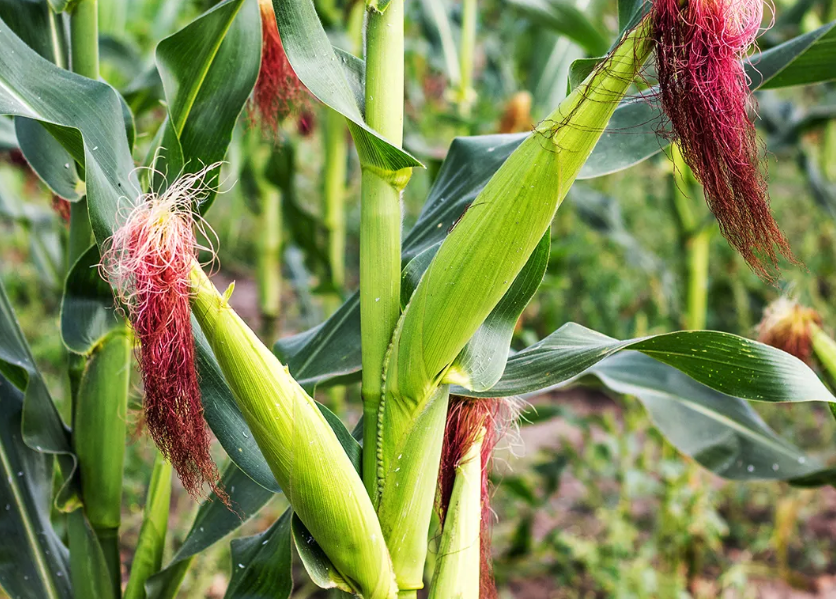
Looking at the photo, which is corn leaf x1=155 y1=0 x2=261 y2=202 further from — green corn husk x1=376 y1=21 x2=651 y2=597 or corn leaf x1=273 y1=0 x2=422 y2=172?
green corn husk x1=376 y1=21 x2=651 y2=597

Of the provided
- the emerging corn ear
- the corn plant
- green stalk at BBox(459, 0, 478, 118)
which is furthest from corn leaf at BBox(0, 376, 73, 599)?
green stalk at BBox(459, 0, 478, 118)

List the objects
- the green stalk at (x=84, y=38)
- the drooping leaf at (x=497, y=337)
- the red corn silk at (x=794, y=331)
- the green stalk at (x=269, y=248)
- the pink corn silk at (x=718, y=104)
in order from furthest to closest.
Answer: the green stalk at (x=269, y=248), the red corn silk at (x=794, y=331), the green stalk at (x=84, y=38), the drooping leaf at (x=497, y=337), the pink corn silk at (x=718, y=104)

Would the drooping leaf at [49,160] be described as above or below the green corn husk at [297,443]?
above

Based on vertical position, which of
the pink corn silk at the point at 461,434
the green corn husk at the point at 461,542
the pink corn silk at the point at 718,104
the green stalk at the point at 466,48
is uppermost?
the green stalk at the point at 466,48

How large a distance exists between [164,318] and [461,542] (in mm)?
344

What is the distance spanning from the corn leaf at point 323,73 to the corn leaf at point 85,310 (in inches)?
14.0

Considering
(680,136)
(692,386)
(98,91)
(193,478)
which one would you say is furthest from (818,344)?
(98,91)

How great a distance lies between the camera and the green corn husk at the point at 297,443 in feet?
1.90

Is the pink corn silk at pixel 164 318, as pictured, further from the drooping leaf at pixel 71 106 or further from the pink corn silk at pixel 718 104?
the pink corn silk at pixel 718 104

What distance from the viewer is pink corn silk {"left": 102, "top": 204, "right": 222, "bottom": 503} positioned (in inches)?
22.8

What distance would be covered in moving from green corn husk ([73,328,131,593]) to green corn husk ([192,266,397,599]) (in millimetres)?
339

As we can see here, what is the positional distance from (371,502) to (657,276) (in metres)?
2.22

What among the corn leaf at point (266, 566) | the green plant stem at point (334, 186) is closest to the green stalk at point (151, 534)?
the corn leaf at point (266, 566)

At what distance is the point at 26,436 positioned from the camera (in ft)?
2.82
